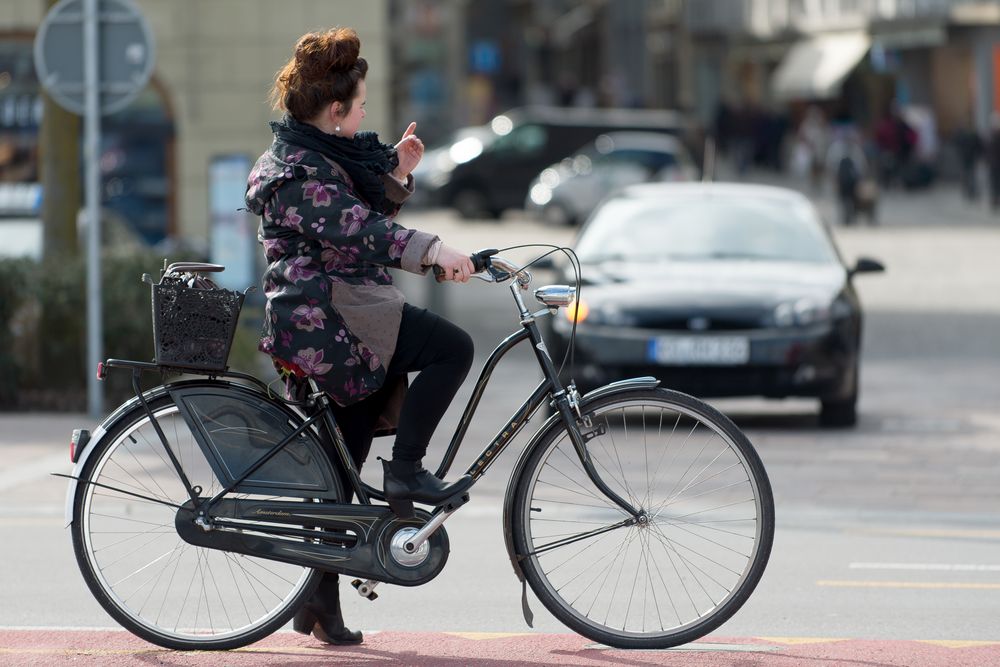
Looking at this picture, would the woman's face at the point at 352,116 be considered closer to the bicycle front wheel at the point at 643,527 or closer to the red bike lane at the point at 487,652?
the bicycle front wheel at the point at 643,527

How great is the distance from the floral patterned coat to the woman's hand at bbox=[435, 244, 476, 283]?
148mm

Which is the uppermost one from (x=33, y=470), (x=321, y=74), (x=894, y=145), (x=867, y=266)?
(x=321, y=74)

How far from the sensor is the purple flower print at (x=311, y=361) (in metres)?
4.93

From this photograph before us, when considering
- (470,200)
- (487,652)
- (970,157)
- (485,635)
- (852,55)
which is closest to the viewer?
(487,652)

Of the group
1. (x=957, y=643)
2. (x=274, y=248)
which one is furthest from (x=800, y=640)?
(x=274, y=248)

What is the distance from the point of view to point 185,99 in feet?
56.2

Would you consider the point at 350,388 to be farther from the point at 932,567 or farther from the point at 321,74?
the point at 932,567

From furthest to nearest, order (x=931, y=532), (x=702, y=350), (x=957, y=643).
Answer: (x=702, y=350), (x=931, y=532), (x=957, y=643)

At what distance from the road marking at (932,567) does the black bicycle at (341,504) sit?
69.0 inches

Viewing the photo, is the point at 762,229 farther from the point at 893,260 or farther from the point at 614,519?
the point at 893,260

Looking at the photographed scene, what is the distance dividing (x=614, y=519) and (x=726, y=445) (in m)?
0.38

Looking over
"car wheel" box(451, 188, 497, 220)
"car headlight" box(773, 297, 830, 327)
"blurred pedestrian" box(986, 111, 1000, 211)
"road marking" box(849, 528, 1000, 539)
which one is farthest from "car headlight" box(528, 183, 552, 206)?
"road marking" box(849, 528, 1000, 539)

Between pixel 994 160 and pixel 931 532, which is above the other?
pixel 994 160

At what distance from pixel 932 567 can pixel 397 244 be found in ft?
9.40
